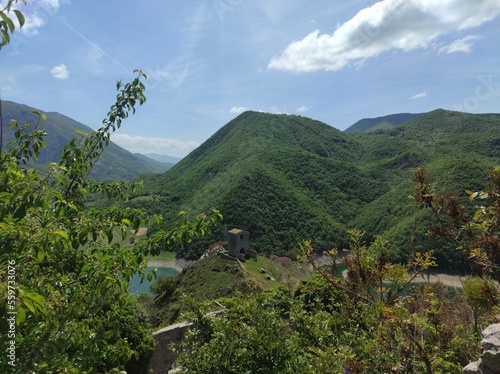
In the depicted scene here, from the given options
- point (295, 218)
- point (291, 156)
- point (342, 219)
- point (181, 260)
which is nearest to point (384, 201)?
point (342, 219)

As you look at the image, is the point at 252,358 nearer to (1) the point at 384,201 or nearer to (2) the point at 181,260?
(2) the point at 181,260

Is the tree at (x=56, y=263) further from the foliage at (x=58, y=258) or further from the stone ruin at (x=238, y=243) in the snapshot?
the stone ruin at (x=238, y=243)

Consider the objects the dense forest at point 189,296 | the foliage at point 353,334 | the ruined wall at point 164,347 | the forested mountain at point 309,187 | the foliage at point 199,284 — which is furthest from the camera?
the forested mountain at point 309,187

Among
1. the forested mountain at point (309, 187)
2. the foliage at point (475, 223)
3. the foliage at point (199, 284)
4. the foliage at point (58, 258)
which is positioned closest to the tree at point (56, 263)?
the foliage at point (58, 258)

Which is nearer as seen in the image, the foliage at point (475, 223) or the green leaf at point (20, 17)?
the green leaf at point (20, 17)

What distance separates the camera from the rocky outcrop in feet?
10.7

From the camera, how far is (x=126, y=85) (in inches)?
225

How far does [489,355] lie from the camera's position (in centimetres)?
331

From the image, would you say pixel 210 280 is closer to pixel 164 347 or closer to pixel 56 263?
pixel 164 347

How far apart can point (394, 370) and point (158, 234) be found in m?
3.26

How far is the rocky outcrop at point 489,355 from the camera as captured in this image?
326cm

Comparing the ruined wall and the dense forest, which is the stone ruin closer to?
the ruined wall

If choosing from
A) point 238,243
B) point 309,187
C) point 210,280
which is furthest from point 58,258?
point 309,187

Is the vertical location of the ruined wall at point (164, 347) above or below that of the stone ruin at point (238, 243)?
above
